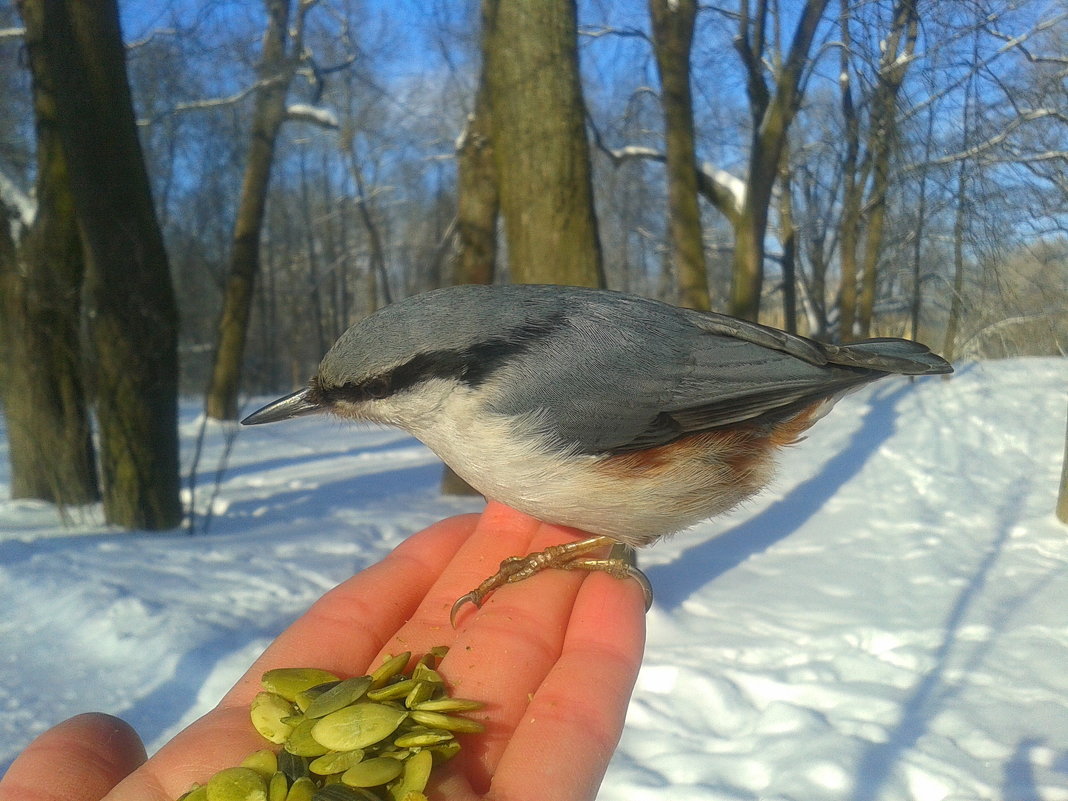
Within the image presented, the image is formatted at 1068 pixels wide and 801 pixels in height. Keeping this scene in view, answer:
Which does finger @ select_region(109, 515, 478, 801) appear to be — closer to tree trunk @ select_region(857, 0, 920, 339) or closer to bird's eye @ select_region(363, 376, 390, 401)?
bird's eye @ select_region(363, 376, 390, 401)

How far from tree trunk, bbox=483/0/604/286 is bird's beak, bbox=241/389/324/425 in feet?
7.64

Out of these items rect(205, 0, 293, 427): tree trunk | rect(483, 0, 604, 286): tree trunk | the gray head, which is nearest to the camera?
the gray head

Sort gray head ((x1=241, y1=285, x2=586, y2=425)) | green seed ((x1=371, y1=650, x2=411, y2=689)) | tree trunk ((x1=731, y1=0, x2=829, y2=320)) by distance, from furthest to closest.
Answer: tree trunk ((x1=731, y1=0, x2=829, y2=320)) → gray head ((x1=241, y1=285, x2=586, y2=425)) → green seed ((x1=371, y1=650, x2=411, y2=689))

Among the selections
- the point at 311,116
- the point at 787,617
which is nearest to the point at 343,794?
the point at 787,617

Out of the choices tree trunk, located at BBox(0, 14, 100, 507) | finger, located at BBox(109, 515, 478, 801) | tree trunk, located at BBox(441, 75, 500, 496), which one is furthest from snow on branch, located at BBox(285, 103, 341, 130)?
finger, located at BBox(109, 515, 478, 801)

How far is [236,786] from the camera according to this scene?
4.27 feet

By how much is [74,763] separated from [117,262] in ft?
12.0

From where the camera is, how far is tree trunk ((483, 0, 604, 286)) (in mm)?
4051

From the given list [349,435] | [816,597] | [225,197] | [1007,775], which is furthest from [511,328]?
[349,435]

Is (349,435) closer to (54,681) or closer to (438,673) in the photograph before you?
(54,681)

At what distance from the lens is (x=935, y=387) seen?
233 inches

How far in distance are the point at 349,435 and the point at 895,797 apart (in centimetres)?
800

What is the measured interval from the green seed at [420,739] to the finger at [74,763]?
0.55 m

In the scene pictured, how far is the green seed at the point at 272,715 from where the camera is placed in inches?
57.7
